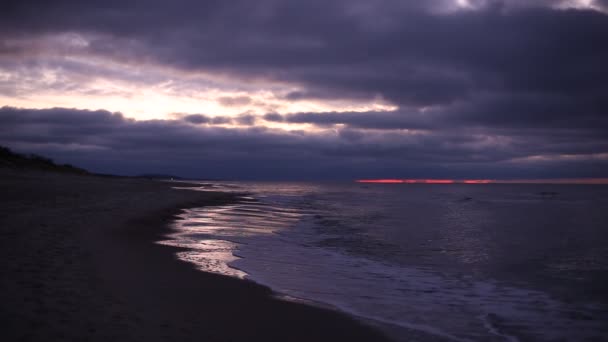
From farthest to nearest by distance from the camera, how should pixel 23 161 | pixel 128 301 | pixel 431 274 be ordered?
pixel 23 161 < pixel 431 274 < pixel 128 301

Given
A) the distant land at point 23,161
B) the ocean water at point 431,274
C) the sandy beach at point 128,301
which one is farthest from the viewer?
the distant land at point 23,161

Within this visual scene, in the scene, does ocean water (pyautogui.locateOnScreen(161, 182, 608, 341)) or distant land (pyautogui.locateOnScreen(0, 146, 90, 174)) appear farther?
distant land (pyautogui.locateOnScreen(0, 146, 90, 174))

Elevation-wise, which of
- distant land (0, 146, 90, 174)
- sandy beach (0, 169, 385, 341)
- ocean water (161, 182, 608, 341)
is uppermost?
distant land (0, 146, 90, 174)

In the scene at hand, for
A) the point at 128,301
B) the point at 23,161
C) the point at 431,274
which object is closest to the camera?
the point at 128,301

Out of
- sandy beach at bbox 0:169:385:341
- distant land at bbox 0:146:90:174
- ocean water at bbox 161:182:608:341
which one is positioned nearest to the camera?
sandy beach at bbox 0:169:385:341

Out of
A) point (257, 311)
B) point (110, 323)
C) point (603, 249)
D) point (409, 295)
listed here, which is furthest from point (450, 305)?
point (603, 249)

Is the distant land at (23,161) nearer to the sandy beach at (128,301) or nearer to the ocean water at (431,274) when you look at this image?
the ocean water at (431,274)

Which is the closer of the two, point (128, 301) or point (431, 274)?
point (128, 301)

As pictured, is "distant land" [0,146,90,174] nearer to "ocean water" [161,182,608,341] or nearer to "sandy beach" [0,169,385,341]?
"ocean water" [161,182,608,341]

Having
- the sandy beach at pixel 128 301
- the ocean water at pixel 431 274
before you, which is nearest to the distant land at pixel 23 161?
the ocean water at pixel 431 274

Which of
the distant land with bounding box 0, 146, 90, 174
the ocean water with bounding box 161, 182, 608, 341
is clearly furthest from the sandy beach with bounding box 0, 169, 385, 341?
the distant land with bounding box 0, 146, 90, 174

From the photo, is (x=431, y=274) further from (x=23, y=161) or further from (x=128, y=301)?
(x=23, y=161)

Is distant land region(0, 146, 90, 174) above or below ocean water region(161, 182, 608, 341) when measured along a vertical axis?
above

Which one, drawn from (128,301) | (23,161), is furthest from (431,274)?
(23,161)
